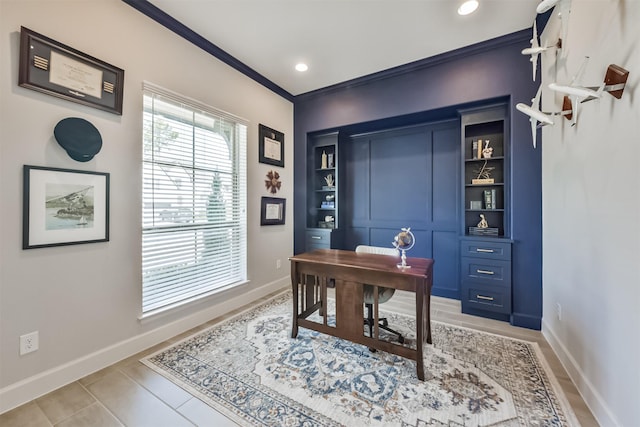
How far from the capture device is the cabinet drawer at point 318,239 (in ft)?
12.7

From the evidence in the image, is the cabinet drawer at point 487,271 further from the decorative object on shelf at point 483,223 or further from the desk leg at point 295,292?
the desk leg at point 295,292

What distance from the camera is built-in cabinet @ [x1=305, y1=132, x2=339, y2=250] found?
3.97 meters

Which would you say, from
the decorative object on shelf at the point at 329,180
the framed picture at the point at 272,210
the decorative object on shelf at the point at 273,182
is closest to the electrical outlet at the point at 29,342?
the framed picture at the point at 272,210

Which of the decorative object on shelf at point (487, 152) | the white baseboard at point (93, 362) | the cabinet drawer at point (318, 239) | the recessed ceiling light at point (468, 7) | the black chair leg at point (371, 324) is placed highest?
the recessed ceiling light at point (468, 7)

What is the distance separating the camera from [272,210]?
3664mm

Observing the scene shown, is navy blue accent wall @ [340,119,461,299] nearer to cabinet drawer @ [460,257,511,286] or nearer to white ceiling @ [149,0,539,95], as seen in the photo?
cabinet drawer @ [460,257,511,286]

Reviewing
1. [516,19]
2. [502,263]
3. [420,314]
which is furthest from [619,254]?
[516,19]

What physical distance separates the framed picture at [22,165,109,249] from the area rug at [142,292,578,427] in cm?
113

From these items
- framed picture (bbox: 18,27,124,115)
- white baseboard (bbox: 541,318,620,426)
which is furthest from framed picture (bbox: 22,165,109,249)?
white baseboard (bbox: 541,318,620,426)

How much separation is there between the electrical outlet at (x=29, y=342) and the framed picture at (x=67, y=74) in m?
1.59

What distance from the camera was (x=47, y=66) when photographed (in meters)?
1.66

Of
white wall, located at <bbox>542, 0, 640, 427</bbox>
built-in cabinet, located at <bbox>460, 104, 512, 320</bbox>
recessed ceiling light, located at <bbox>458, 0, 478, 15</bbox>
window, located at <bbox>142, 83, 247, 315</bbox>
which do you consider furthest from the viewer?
built-in cabinet, located at <bbox>460, 104, 512, 320</bbox>

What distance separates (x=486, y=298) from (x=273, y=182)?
3.02 m

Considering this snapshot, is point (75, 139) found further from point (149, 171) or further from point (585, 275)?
point (585, 275)
